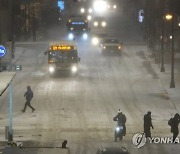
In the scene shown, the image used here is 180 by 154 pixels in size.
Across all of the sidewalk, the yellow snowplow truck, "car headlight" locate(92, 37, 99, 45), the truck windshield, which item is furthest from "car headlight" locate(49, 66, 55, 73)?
"car headlight" locate(92, 37, 99, 45)

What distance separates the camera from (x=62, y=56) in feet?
172

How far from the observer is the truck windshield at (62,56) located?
172 ft

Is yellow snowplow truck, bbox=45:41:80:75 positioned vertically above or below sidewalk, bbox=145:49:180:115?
above

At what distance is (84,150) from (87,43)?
1946 inches

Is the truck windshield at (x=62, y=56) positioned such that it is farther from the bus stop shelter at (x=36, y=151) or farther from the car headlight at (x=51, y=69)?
the bus stop shelter at (x=36, y=151)

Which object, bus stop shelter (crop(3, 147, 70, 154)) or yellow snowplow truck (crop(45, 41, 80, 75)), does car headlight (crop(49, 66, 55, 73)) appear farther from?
bus stop shelter (crop(3, 147, 70, 154))

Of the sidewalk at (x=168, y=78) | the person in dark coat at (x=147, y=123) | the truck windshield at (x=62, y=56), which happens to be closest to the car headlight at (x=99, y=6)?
the sidewalk at (x=168, y=78)

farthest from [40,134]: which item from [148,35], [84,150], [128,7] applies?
[128,7]

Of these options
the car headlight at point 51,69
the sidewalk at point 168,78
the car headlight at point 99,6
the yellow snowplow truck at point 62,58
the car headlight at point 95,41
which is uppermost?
Result: the yellow snowplow truck at point 62,58

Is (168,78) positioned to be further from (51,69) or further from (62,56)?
(51,69)

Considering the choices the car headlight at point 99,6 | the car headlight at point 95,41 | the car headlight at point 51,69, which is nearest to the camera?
the car headlight at point 51,69

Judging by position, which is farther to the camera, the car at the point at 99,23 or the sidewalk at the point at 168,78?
the car at the point at 99,23

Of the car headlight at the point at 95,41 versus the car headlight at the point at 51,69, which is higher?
the car headlight at the point at 51,69

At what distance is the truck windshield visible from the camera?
52438 mm
